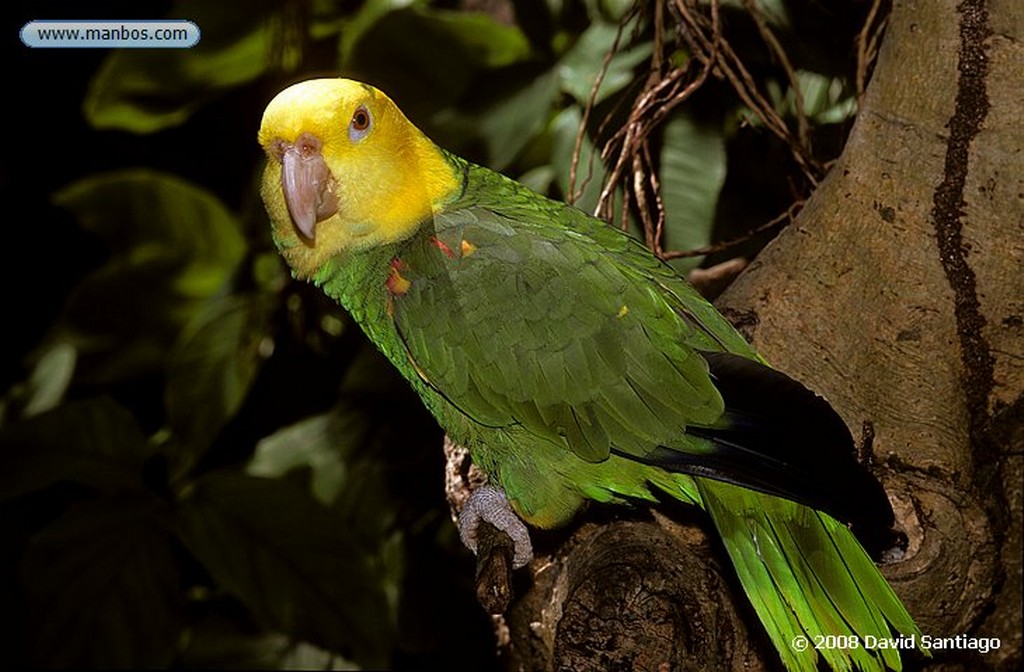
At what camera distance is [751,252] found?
130 centimetres

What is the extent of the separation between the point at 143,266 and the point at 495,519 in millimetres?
1011

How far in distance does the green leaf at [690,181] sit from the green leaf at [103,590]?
923 mm

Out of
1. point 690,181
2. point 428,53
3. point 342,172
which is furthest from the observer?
point 428,53

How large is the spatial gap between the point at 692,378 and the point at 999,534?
0.40m

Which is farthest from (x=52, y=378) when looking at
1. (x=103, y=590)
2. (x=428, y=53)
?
(x=428, y=53)

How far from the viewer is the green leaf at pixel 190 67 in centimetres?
158

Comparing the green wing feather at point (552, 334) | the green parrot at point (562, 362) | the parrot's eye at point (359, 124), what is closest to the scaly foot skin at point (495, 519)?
the green parrot at point (562, 362)

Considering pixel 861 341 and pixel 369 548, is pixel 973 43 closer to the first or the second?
pixel 861 341

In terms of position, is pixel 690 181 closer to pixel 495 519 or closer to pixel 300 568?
pixel 495 519

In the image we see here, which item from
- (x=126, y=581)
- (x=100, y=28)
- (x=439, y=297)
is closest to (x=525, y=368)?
(x=439, y=297)

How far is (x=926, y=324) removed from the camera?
0.97m

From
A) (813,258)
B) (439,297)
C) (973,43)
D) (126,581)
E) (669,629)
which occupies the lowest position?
(126,581)

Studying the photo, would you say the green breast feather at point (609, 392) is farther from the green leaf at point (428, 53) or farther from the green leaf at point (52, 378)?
the green leaf at point (52, 378)

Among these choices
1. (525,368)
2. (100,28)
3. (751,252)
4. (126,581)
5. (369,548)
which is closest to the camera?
(525,368)
